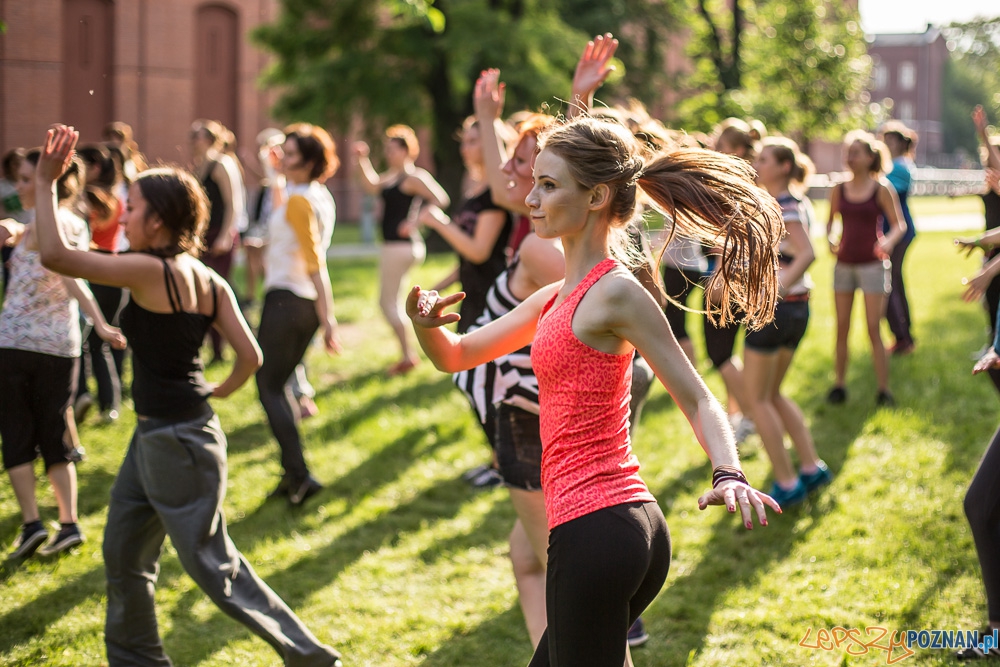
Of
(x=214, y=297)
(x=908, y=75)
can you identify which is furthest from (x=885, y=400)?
(x=908, y=75)

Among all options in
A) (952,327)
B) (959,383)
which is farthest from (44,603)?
(952,327)

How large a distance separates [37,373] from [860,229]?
6152 mm

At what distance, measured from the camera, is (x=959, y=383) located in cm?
877

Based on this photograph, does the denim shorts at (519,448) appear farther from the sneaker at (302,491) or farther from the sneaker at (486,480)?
the sneaker at (486,480)

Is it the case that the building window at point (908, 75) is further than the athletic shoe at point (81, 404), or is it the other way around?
the building window at point (908, 75)

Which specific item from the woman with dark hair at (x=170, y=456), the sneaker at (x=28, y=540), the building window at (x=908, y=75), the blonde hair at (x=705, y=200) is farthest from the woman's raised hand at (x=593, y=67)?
the building window at (x=908, y=75)

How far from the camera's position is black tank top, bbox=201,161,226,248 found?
29.7 feet

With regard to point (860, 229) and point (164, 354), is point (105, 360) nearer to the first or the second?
point (164, 354)

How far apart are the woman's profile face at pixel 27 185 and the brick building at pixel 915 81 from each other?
321 ft

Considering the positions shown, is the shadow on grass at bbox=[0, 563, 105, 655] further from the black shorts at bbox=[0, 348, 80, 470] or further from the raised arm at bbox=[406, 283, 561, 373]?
the raised arm at bbox=[406, 283, 561, 373]

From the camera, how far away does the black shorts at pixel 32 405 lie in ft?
17.1

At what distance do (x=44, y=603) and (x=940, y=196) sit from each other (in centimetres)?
5840

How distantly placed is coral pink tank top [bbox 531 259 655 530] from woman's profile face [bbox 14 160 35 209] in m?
3.86

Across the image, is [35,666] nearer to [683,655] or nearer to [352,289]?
[683,655]
